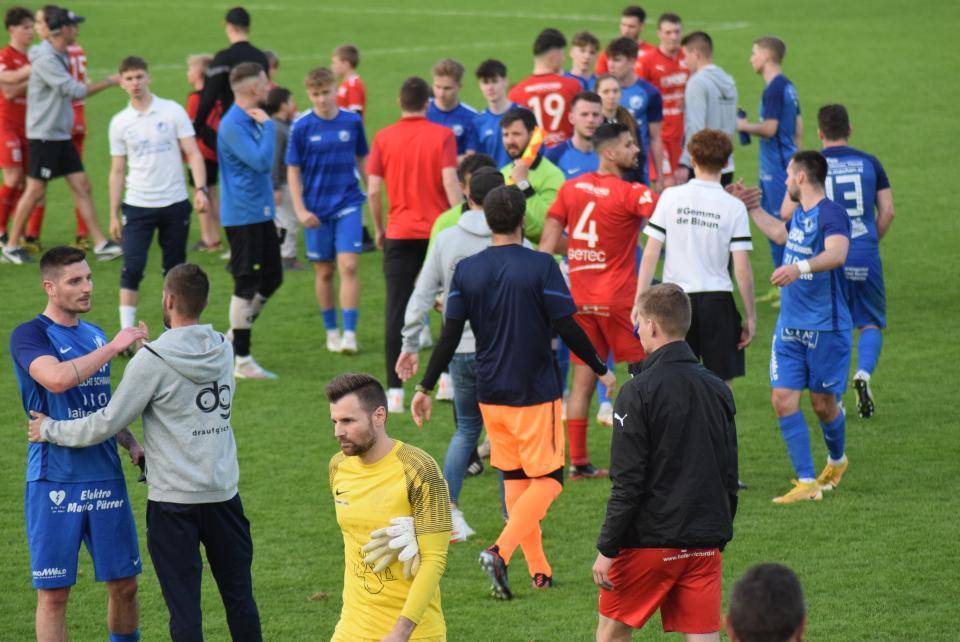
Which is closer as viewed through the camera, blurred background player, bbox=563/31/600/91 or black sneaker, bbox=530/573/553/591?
black sneaker, bbox=530/573/553/591

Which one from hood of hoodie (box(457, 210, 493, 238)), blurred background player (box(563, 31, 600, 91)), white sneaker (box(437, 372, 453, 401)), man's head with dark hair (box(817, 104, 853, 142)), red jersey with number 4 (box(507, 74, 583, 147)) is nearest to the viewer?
hood of hoodie (box(457, 210, 493, 238))

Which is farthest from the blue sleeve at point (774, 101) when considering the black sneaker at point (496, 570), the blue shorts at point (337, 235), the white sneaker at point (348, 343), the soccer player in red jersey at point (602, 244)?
the black sneaker at point (496, 570)

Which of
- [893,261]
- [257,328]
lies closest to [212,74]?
[257,328]

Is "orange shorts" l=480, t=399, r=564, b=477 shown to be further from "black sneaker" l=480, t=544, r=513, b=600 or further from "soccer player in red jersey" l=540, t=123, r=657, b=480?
"soccer player in red jersey" l=540, t=123, r=657, b=480

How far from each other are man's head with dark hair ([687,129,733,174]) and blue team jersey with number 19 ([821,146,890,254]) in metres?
2.28

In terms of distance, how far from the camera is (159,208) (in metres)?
12.2

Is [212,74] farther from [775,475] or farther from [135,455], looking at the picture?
[135,455]

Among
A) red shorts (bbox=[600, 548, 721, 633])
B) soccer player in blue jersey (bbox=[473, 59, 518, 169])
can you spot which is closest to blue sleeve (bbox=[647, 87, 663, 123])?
soccer player in blue jersey (bbox=[473, 59, 518, 169])

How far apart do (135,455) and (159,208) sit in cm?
624

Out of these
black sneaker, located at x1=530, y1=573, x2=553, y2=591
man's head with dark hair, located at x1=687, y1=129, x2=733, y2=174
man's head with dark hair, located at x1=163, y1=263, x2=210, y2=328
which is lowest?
black sneaker, located at x1=530, y1=573, x2=553, y2=591

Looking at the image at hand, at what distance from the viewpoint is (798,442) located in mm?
9016

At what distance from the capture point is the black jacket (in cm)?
561

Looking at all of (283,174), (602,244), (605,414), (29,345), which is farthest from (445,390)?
(29,345)

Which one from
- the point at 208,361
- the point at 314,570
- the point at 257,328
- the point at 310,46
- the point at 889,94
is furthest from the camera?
the point at 310,46
